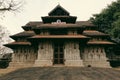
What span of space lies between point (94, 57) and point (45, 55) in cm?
811

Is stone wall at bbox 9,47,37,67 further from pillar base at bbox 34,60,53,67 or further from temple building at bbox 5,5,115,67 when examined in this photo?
pillar base at bbox 34,60,53,67

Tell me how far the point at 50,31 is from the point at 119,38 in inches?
820

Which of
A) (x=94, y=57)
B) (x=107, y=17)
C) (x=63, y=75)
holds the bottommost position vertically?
(x=63, y=75)

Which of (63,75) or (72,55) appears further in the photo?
(72,55)

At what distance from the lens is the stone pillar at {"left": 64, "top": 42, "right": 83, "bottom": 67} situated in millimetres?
29844

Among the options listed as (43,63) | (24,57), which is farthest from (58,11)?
(43,63)

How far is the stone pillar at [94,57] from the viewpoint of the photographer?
33.7 meters

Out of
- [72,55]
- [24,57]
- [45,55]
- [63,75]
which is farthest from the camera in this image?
[24,57]

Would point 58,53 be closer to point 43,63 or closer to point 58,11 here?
point 43,63

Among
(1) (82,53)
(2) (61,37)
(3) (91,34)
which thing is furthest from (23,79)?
(3) (91,34)

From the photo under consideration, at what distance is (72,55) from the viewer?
30.5 m

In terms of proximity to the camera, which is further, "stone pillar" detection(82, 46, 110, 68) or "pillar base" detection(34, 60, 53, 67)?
"stone pillar" detection(82, 46, 110, 68)

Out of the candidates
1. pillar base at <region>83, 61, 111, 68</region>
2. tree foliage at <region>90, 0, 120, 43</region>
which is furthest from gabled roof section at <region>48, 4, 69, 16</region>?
tree foliage at <region>90, 0, 120, 43</region>

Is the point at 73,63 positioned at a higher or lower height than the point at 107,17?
lower
